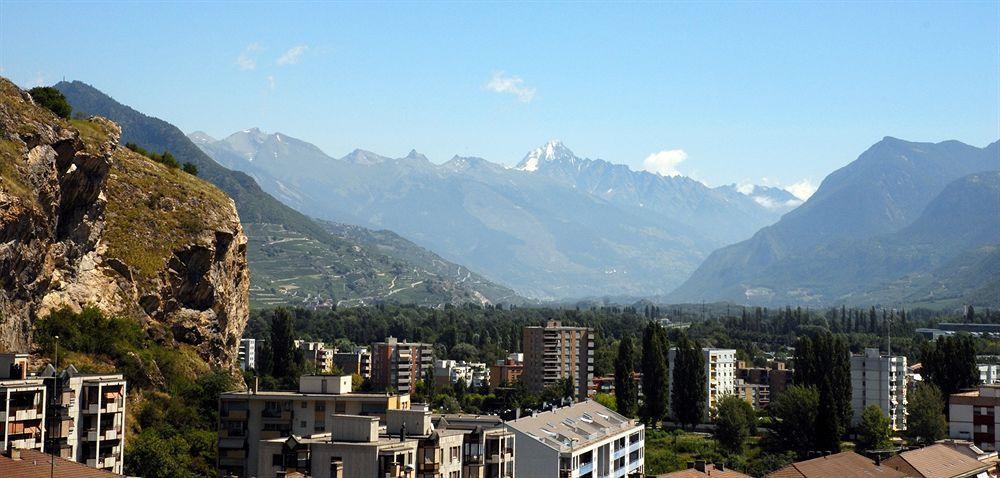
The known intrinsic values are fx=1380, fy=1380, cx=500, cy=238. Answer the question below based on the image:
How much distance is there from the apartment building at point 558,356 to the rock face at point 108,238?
4880 cm

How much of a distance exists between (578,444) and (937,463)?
22.2 metres

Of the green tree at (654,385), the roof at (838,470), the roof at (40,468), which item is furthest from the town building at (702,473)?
the green tree at (654,385)

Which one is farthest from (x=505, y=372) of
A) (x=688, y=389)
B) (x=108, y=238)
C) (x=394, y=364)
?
(x=108, y=238)

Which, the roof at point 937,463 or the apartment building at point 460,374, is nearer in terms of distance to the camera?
the roof at point 937,463

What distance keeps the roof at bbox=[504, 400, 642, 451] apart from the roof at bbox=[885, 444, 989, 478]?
631 inches

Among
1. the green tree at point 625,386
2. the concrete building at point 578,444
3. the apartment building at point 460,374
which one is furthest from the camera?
the apartment building at point 460,374

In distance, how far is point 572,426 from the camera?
251 ft

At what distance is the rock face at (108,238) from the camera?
81.4m

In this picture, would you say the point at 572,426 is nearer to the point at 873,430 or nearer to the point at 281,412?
the point at 281,412

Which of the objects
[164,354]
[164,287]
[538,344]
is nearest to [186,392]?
[164,354]

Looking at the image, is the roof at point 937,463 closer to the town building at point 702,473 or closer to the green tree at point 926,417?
the town building at point 702,473

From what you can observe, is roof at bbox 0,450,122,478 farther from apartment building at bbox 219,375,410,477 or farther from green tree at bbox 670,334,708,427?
green tree at bbox 670,334,708,427

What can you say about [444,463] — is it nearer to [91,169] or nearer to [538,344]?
[91,169]

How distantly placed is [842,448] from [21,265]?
201 feet
